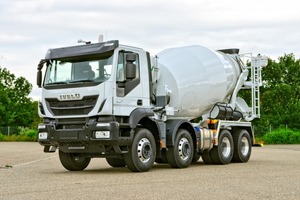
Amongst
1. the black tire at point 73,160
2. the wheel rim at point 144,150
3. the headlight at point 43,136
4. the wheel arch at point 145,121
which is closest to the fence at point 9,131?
the black tire at point 73,160

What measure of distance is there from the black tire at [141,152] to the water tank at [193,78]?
1609 millimetres

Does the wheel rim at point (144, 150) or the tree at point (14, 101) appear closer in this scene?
the wheel rim at point (144, 150)

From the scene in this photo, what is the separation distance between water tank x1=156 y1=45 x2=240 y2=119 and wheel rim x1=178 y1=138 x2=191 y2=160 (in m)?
0.87

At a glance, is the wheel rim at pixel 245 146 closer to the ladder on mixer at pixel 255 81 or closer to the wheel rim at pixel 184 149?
the ladder on mixer at pixel 255 81

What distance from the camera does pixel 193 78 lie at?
49.2 ft

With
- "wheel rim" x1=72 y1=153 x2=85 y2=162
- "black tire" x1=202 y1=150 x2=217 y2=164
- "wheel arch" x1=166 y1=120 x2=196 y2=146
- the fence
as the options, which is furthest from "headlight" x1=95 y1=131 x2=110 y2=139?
the fence

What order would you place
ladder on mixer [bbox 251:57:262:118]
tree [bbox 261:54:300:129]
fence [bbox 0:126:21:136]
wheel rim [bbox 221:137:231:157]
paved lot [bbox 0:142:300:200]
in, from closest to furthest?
paved lot [bbox 0:142:300:200] < wheel rim [bbox 221:137:231:157] < ladder on mixer [bbox 251:57:262:118] < tree [bbox 261:54:300:129] < fence [bbox 0:126:21:136]

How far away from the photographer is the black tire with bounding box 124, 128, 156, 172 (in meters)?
12.4

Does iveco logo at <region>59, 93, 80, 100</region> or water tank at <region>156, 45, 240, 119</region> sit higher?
water tank at <region>156, 45, 240, 119</region>

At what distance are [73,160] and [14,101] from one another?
6864cm

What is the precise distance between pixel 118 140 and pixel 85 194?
11.8 feet

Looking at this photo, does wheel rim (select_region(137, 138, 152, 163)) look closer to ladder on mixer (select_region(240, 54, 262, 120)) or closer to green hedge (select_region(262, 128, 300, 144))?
ladder on mixer (select_region(240, 54, 262, 120))

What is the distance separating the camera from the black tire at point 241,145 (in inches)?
666

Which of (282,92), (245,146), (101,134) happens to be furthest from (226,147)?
(282,92)
